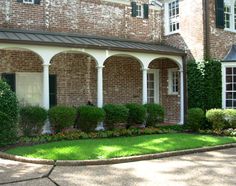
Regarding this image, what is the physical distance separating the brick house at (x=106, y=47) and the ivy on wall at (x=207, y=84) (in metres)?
0.57

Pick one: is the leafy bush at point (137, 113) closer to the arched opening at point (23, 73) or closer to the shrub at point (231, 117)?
the shrub at point (231, 117)

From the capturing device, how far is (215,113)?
14359 millimetres

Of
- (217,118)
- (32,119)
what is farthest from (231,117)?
(32,119)

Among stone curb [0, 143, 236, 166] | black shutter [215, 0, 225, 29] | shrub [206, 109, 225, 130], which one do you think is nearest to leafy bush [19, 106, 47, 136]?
stone curb [0, 143, 236, 166]

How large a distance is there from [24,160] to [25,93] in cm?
588

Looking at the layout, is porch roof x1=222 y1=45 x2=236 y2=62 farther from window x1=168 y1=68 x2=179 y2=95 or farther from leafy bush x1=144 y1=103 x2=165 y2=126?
Answer: leafy bush x1=144 y1=103 x2=165 y2=126

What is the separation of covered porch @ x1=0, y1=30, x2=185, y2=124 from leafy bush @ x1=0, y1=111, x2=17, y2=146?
2164 mm

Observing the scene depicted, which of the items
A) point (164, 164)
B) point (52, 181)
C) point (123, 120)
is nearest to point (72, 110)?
point (123, 120)

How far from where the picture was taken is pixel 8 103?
10.6 m

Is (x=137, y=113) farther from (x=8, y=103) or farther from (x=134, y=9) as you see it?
(x=134, y=9)

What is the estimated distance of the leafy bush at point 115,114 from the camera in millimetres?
13570

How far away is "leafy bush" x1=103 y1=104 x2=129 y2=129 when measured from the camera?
13.6 metres

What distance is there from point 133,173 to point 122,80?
9.32 m

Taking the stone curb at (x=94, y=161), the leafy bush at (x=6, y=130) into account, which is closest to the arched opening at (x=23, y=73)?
the leafy bush at (x=6, y=130)
